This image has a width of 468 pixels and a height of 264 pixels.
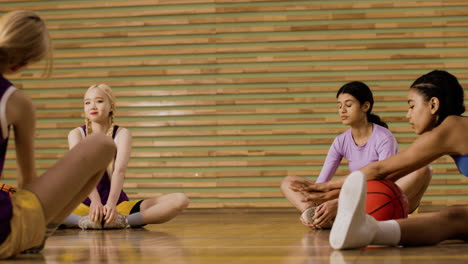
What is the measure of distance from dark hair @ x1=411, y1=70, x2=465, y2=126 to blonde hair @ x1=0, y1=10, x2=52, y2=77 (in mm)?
1503

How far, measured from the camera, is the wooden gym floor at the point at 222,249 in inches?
81.4

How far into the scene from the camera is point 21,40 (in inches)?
74.2

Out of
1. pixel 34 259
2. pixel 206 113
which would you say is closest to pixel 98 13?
pixel 206 113

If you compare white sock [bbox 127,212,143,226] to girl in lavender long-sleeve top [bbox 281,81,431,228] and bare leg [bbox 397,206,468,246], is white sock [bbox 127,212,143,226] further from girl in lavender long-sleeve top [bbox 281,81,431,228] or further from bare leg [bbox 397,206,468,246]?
bare leg [bbox 397,206,468,246]

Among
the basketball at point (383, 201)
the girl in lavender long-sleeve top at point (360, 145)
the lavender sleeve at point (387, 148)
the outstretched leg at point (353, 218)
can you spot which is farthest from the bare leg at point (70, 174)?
the lavender sleeve at point (387, 148)

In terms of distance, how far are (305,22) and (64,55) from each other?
7.61 feet

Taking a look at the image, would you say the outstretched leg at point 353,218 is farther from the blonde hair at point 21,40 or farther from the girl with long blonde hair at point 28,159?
the blonde hair at point 21,40

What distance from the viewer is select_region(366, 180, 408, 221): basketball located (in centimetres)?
270

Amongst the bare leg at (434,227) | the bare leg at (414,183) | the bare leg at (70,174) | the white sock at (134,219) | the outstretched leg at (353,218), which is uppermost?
the bare leg at (70,174)

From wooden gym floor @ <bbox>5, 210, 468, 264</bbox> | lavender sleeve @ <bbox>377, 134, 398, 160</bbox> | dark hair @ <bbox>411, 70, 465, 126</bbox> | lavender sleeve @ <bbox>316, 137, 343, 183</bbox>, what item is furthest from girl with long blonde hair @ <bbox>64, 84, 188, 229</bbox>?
dark hair @ <bbox>411, 70, 465, 126</bbox>

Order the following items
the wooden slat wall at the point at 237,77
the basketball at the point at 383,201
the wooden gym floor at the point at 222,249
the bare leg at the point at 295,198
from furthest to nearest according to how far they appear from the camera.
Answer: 1. the wooden slat wall at the point at 237,77
2. the bare leg at the point at 295,198
3. the basketball at the point at 383,201
4. the wooden gym floor at the point at 222,249

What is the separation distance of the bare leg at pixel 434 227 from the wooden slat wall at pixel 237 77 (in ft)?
10.6

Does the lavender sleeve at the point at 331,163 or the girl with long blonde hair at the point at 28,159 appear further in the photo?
the lavender sleeve at the point at 331,163

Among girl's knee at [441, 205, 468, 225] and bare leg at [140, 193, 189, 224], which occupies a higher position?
girl's knee at [441, 205, 468, 225]
